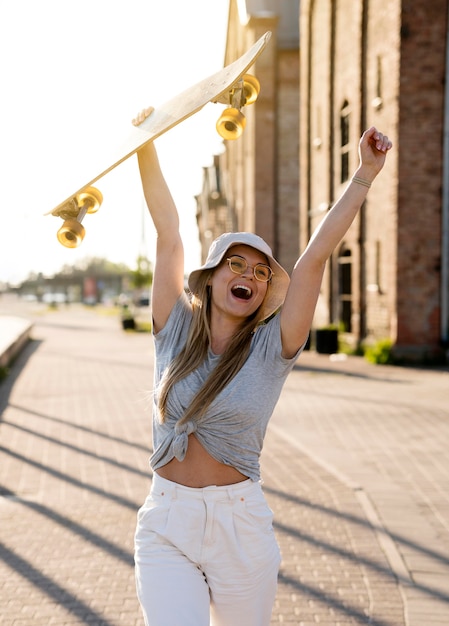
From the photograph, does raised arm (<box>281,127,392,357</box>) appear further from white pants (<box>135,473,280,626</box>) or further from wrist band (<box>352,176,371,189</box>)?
white pants (<box>135,473,280,626</box>)

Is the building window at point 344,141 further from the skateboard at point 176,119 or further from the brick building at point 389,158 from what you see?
the skateboard at point 176,119

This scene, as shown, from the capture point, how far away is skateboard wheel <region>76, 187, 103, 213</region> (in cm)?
298

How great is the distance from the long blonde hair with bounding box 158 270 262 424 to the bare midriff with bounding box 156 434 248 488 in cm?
13

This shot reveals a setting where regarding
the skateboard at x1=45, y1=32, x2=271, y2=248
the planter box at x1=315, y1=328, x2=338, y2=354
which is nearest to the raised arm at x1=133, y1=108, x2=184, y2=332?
the skateboard at x1=45, y1=32, x2=271, y2=248

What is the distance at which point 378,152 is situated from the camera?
2.82 metres

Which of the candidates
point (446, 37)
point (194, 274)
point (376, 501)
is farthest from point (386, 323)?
point (194, 274)

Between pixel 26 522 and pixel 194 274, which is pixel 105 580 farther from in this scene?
pixel 194 274

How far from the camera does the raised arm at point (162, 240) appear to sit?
10.1 ft

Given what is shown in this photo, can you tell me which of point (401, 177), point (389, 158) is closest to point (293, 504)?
point (401, 177)

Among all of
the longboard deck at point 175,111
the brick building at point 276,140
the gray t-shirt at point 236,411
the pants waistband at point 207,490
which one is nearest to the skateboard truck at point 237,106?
the longboard deck at point 175,111

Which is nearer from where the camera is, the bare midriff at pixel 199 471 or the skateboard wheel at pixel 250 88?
the bare midriff at pixel 199 471

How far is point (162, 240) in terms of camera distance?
10.3ft

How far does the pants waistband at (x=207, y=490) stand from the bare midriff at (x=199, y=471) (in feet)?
0.07

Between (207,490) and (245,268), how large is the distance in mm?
812
